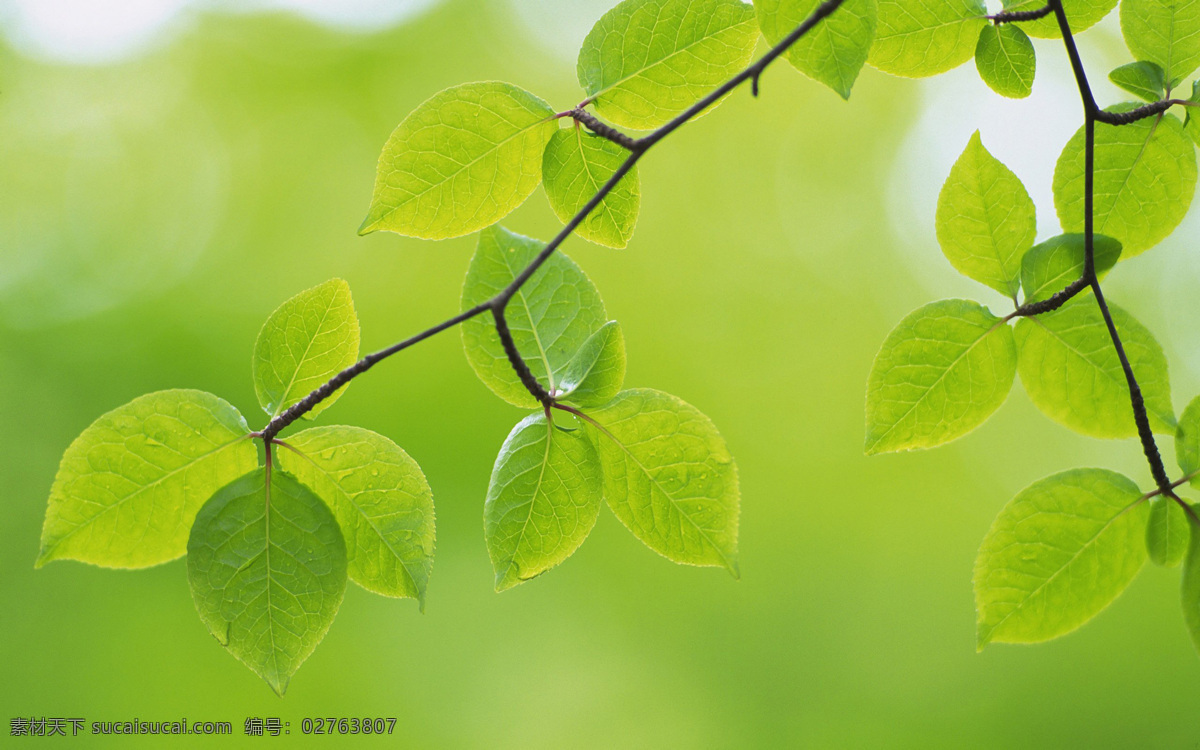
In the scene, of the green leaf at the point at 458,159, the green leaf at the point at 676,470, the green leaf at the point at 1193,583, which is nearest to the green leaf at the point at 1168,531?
Result: the green leaf at the point at 1193,583

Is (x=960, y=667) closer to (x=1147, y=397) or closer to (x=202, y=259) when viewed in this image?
(x=1147, y=397)

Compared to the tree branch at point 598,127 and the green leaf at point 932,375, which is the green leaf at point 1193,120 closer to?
the green leaf at point 932,375

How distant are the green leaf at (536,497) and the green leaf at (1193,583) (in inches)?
10.8

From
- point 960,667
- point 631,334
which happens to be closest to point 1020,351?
point 631,334

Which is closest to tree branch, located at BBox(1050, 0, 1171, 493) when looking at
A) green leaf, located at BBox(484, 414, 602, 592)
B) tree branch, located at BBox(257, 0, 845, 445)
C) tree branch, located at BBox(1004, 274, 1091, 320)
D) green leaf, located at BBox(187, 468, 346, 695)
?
tree branch, located at BBox(1004, 274, 1091, 320)

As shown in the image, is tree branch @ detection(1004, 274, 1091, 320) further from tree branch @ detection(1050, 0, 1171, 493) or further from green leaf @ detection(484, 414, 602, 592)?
green leaf @ detection(484, 414, 602, 592)

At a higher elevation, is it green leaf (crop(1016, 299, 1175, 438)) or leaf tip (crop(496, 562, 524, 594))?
green leaf (crop(1016, 299, 1175, 438))

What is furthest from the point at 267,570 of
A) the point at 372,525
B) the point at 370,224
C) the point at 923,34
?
the point at 923,34

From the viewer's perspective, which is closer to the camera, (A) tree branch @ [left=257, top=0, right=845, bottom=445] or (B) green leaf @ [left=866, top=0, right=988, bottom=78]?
(A) tree branch @ [left=257, top=0, right=845, bottom=445]

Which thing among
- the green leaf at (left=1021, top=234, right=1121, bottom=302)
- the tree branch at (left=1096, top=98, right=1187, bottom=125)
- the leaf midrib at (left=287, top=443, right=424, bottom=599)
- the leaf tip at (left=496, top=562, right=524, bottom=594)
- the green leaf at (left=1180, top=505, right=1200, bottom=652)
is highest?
the tree branch at (left=1096, top=98, right=1187, bottom=125)

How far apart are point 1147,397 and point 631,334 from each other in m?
3.20

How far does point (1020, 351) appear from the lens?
389 mm

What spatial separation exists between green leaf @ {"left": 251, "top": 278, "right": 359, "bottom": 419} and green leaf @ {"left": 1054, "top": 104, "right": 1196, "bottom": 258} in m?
0.35

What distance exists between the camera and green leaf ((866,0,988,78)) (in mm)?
356
